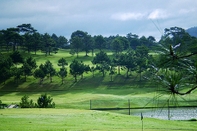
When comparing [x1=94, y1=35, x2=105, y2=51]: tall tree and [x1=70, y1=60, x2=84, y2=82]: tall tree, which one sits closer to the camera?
[x1=70, y1=60, x2=84, y2=82]: tall tree

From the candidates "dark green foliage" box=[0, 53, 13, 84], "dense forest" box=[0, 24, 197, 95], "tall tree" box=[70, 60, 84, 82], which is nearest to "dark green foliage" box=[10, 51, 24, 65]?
"dense forest" box=[0, 24, 197, 95]

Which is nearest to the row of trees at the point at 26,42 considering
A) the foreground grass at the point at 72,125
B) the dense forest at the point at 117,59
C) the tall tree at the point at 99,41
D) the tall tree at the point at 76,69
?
the dense forest at the point at 117,59

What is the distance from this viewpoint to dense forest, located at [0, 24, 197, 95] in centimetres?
599

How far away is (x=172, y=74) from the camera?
20.0 ft

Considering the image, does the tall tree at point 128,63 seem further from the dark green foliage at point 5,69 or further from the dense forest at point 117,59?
the dark green foliage at point 5,69

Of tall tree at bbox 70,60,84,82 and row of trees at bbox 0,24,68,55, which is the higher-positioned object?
row of trees at bbox 0,24,68,55

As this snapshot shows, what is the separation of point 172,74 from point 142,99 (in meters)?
56.1

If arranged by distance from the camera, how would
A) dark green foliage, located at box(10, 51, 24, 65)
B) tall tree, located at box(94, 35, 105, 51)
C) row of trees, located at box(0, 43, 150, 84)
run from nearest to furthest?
row of trees, located at box(0, 43, 150, 84) → dark green foliage, located at box(10, 51, 24, 65) → tall tree, located at box(94, 35, 105, 51)

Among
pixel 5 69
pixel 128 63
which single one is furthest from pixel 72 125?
pixel 128 63

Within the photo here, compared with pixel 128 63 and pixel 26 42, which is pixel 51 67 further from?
pixel 26 42

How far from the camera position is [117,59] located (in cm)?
10550

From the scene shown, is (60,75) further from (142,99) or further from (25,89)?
(142,99)

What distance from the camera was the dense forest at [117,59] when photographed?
599 centimetres

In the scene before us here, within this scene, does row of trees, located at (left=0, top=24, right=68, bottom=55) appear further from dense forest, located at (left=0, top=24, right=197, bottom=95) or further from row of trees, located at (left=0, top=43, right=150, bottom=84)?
row of trees, located at (left=0, top=43, right=150, bottom=84)
